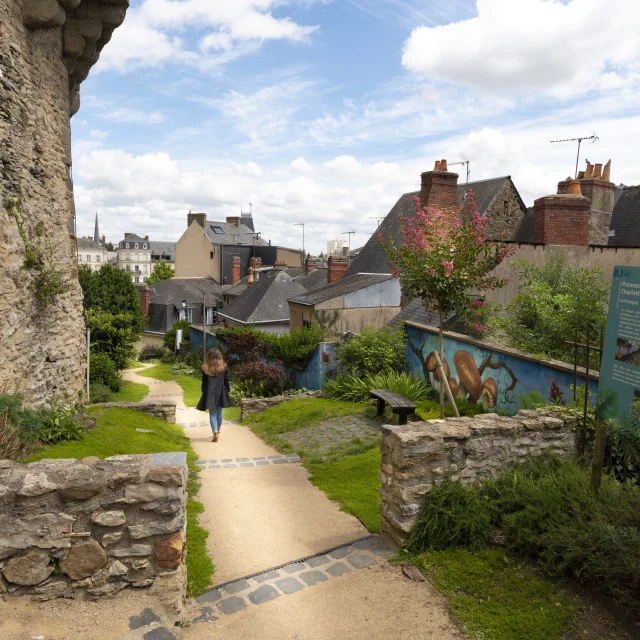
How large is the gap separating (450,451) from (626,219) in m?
18.5

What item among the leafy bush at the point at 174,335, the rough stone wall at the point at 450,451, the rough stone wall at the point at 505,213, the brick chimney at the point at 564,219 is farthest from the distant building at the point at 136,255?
the rough stone wall at the point at 450,451

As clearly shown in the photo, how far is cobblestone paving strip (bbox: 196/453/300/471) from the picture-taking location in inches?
310

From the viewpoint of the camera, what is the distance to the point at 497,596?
386 cm

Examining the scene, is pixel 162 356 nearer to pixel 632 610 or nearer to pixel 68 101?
pixel 68 101

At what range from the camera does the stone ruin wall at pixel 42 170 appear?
6.97 meters

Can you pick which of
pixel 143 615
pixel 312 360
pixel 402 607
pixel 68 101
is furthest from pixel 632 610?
pixel 312 360

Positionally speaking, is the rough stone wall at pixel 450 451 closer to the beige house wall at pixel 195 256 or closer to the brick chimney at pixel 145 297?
the brick chimney at pixel 145 297

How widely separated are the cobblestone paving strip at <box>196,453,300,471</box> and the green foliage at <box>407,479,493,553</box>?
12.2 feet

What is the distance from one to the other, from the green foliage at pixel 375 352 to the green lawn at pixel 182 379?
5.56m

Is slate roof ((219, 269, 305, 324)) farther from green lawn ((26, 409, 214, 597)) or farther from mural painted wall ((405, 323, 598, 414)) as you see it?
mural painted wall ((405, 323, 598, 414))

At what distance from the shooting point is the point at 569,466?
195 inches

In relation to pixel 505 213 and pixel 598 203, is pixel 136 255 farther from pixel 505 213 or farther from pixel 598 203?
pixel 598 203

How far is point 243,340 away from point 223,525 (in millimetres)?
14127

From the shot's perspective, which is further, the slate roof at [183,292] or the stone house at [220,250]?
the stone house at [220,250]
